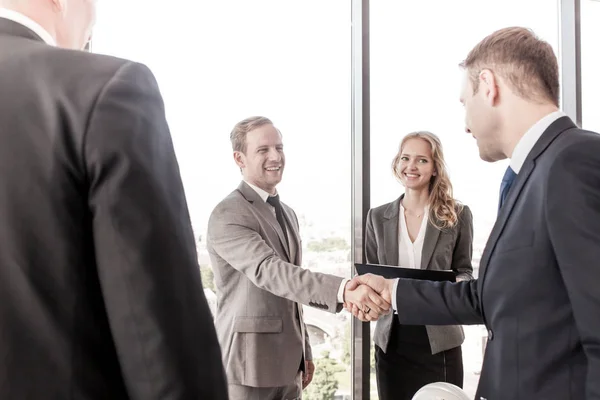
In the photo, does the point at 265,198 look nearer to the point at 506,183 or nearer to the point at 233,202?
the point at 233,202

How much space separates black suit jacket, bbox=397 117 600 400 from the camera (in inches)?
45.5

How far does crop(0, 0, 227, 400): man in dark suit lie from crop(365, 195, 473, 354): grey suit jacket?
210 centimetres

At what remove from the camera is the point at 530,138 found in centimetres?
141

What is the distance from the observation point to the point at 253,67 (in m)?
3.08

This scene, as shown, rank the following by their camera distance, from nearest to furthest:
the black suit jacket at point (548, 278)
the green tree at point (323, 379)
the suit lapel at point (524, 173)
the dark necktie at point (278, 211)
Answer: the black suit jacket at point (548, 278) < the suit lapel at point (524, 173) < the dark necktie at point (278, 211) < the green tree at point (323, 379)

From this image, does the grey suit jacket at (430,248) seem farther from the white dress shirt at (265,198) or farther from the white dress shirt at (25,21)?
the white dress shirt at (25,21)

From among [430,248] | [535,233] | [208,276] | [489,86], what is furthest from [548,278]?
[208,276]

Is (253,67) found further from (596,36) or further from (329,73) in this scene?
(596,36)

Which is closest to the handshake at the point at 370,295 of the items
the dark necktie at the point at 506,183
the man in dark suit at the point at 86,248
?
the dark necktie at the point at 506,183

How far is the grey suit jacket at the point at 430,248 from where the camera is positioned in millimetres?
2684

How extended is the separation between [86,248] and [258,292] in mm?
1668

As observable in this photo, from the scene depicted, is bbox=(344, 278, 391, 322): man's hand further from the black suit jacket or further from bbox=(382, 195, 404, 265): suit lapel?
the black suit jacket

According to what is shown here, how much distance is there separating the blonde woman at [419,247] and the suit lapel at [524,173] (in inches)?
52.8

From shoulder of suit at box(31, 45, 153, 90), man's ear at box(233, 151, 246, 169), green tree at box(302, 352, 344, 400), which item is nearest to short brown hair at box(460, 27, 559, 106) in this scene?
shoulder of suit at box(31, 45, 153, 90)
